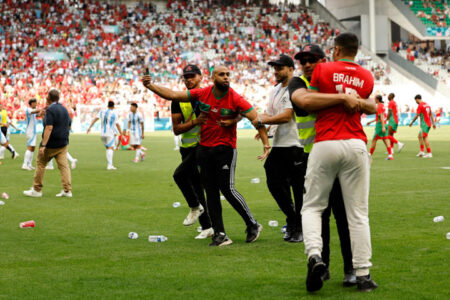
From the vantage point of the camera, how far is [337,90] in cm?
539

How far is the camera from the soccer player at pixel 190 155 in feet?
27.3

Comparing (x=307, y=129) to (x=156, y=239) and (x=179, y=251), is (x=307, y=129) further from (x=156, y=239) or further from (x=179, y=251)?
(x=156, y=239)

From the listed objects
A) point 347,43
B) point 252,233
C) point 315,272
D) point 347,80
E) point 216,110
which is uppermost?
point 347,43

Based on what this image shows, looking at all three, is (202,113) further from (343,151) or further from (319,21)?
(319,21)

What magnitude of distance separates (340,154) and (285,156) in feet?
9.11

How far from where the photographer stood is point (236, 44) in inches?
2207

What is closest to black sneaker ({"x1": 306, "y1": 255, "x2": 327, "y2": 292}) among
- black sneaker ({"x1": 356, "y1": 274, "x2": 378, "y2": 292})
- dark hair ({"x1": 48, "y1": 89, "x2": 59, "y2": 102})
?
black sneaker ({"x1": 356, "y1": 274, "x2": 378, "y2": 292})

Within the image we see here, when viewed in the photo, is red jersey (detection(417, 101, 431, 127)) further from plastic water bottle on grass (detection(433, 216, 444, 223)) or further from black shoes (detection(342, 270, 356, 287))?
black shoes (detection(342, 270, 356, 287))

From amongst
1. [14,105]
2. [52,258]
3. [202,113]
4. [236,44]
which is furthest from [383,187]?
[236,44]

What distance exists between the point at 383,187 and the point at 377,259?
7.03 m

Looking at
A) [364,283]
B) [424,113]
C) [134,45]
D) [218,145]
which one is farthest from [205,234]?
[134,45]

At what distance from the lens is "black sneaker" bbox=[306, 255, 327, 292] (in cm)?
521

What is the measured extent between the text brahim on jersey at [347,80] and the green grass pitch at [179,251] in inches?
68.4

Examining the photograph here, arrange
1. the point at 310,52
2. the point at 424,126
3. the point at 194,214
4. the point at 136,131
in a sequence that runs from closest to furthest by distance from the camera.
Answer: the point at 310,52 < the point at 194,214 < the point at 424,126 < the point at 136,131
